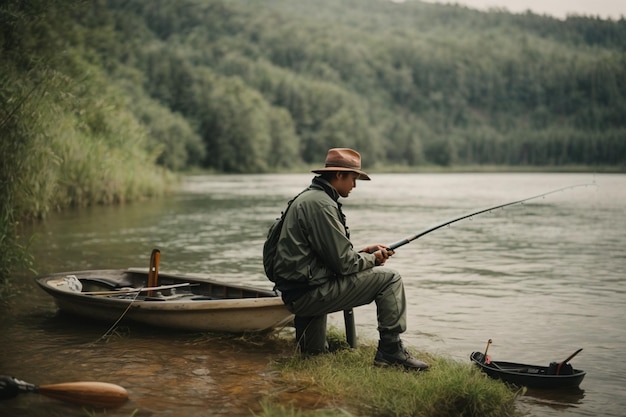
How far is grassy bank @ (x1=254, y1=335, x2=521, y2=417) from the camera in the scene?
5086 millimetres

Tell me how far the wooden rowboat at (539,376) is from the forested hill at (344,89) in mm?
36087

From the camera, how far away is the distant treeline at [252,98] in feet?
42.2

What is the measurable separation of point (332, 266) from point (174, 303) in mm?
2142

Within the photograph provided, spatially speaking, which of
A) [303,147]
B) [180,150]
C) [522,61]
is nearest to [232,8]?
[522,61]

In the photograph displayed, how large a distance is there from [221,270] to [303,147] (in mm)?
94048

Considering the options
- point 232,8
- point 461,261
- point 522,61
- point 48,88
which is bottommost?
point 461,261

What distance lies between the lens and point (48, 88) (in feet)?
37.7

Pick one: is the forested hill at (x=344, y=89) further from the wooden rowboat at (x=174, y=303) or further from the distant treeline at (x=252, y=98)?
the wooden rowboat at (x=174, y=303)

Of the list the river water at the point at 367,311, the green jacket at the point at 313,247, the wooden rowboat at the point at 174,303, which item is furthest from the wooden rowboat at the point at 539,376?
the wooden rowboat at the point at 174,303

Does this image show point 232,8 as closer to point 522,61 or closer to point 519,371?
point 522,61

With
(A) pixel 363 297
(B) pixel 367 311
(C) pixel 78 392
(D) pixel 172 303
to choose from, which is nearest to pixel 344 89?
(B) pixel 367 311

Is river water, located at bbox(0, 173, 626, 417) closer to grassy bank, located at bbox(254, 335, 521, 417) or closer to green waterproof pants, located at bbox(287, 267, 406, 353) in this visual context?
grassy bank, located at bbox(254, 335, 521, 417)

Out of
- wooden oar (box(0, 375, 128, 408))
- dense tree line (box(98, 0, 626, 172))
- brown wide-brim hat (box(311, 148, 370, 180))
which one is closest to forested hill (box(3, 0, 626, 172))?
dense tree line (box(98, 0, 626, 172))

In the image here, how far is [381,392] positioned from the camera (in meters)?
5.28
